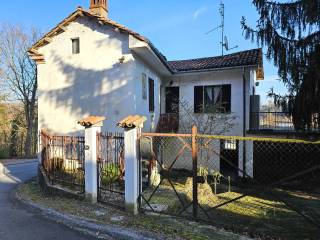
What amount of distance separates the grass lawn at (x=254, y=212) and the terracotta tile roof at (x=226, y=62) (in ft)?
21.7

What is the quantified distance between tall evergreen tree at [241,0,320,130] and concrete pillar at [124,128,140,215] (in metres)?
5.15

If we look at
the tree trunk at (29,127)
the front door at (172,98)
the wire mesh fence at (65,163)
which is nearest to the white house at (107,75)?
the front door at (172,98)

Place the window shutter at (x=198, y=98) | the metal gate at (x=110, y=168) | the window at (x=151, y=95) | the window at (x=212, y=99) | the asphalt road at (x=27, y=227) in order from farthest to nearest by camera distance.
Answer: the window shutter at (x=198, y=98) < the window at (x=212, y=99) < the window at (x=151, y=95) < the metal gate at (x=110, y=168) < the asphalt road at (x=27, y=227)

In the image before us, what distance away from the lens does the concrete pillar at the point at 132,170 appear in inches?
247

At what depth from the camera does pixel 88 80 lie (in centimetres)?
1195

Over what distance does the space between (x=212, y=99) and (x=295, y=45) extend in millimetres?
7437

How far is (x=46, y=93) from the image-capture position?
12.9 metres

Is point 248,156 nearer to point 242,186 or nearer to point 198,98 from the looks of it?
point 242,186

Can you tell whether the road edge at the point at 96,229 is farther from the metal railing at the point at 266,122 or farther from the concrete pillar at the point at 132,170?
the metal railing at the point at 266,122

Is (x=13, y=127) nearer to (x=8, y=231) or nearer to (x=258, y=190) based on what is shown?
(x=8, y=231)

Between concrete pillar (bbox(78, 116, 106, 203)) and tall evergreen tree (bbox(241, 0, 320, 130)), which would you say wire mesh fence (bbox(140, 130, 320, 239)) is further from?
tall evergreen tree (bbox(241, 0, 320, 130))

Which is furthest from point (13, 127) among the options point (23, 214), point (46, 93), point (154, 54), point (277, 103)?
point (277, 103)

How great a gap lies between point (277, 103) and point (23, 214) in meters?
7.95

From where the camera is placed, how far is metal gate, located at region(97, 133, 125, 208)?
7457 millimetres
